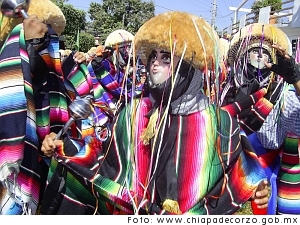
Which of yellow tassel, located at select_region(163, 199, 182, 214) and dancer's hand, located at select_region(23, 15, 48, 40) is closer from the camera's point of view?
yellow tassel, located at select_region(163, 199, 182, 214)

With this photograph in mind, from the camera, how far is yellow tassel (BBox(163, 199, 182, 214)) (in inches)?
79.2

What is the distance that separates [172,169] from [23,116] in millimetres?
823

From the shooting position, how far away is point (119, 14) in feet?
109

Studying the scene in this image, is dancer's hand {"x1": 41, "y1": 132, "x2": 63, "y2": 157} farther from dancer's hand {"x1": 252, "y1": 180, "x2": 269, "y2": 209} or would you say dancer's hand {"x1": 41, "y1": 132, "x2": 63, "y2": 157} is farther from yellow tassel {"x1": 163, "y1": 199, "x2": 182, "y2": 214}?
dancer's hand {"x1": 252, "y1": 180, "x2": 269, "y2": 209}

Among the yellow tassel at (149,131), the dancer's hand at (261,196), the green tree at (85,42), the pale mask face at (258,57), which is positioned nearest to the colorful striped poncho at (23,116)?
the yellow tassel at (149,131)

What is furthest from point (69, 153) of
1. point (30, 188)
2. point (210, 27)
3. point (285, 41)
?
point (285, 41)

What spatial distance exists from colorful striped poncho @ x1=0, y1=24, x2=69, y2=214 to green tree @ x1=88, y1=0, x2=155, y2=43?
1108 inches

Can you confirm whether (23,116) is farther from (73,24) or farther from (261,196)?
(73,24)

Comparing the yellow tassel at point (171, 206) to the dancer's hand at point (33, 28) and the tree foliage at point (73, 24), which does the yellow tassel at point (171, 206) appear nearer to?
the dancer's hand at point (33, 28)

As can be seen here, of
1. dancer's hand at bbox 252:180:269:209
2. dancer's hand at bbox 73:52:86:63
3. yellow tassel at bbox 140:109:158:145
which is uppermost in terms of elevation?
dancer's hand at bbox 73:52:86:63

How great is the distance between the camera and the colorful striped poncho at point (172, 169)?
6.93 ft

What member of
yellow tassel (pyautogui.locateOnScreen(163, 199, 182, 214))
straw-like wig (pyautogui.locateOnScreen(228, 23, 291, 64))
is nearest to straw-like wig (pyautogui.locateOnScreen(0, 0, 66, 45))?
yellow tassel (pyautogui.locateOnScreen(163, 199, 182, 214))

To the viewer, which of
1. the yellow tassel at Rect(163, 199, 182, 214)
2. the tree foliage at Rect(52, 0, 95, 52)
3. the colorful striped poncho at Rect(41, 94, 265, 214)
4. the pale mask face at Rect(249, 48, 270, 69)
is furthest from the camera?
the tree foliage at Rect(52, 0, 95, 52)
